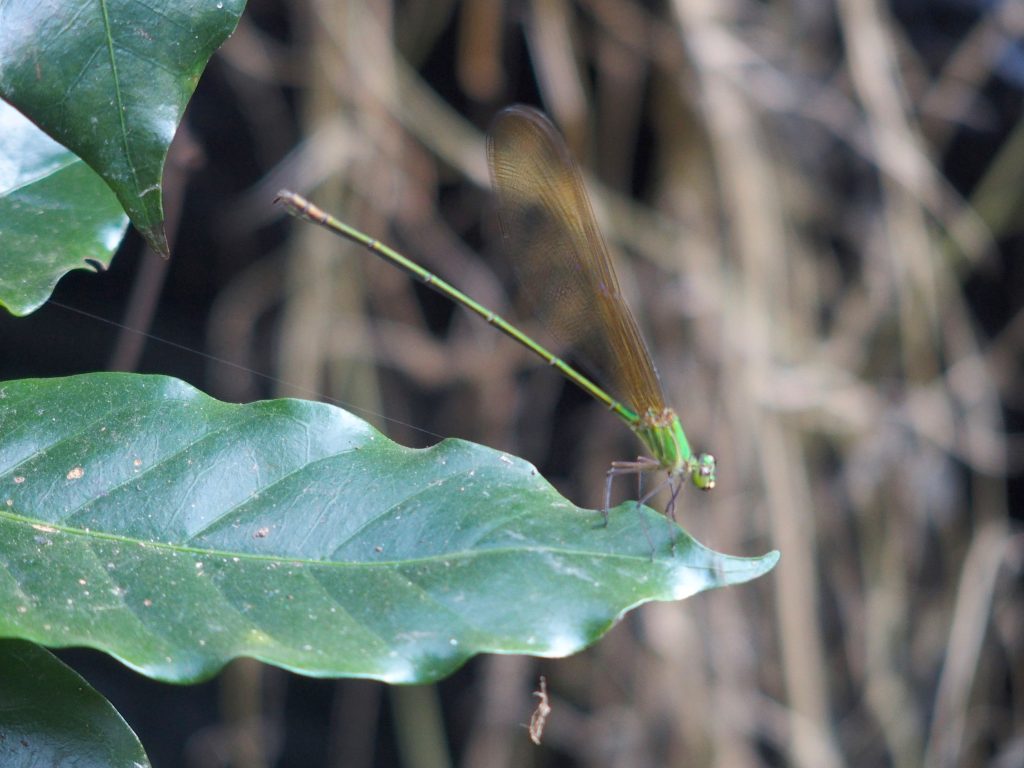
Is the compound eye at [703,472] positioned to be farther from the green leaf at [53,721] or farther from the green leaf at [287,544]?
the green leaf at [53,721]

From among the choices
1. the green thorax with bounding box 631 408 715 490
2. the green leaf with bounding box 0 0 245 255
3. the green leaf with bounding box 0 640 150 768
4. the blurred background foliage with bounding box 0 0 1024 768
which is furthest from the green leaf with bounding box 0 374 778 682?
the blurred background foliage with bounding box 0 0 1024 768

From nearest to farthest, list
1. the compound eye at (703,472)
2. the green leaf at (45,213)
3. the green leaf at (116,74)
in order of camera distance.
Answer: the green leaf at (116,74), the green leaf at (45,213), the compound eye at (703,472)

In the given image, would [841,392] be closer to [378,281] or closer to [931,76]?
[931,76]

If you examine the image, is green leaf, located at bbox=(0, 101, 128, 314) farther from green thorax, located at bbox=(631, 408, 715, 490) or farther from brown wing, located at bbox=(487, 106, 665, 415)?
green thorax, located at bbox=(631, 408, 715, 490)

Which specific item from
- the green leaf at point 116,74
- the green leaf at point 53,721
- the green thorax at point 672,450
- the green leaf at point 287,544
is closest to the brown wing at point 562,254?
the green thorax at point 672,450

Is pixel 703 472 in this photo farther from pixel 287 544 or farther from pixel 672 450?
pixel 287 544

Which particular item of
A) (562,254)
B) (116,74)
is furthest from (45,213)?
(562,254)

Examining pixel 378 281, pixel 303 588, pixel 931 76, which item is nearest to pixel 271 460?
pixel 303 588
